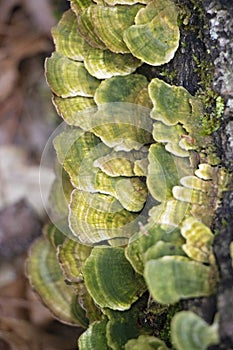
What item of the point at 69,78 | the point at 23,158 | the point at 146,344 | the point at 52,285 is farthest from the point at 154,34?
the point at 23,158

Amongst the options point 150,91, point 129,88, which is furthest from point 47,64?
point 150,91

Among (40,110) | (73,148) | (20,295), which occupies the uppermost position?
(73,148)

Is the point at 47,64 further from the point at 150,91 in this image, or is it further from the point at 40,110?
the point at 40,110

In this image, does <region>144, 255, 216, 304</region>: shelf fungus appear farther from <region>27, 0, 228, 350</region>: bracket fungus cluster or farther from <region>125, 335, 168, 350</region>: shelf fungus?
<region>125, 335, 168, 350</region>: shelf fungus

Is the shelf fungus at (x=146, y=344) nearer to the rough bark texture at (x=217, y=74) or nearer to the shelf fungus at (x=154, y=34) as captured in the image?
the rough bark texture at (x=217, y=74)

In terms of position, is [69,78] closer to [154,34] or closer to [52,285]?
[154,34]

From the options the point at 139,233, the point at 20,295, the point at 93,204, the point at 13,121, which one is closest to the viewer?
the point at 139,233

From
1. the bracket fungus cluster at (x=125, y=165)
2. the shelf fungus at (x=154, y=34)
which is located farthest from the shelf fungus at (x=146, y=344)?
the shelf fungus at (x=154, y=34)
